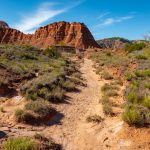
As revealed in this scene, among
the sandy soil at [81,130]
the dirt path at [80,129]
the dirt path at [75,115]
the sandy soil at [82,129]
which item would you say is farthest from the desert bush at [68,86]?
the sandy soil at [81,130]

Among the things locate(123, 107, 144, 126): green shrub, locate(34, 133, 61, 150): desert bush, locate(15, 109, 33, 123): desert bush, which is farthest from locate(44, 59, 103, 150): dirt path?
locate(123, 107, 144, 126): green shrub

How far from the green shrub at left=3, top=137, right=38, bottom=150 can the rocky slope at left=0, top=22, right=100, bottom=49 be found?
84417mm

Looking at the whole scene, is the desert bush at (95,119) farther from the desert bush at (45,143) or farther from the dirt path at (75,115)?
the desert bush at (45,143)

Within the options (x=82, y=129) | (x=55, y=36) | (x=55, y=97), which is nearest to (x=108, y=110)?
(x=82, y=129)

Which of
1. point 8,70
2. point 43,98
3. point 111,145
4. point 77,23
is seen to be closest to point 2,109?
point 43,98

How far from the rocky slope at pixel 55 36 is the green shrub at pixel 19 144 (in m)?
84.4

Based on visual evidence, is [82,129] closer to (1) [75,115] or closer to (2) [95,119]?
(2) [95,119]

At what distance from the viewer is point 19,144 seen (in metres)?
7.77

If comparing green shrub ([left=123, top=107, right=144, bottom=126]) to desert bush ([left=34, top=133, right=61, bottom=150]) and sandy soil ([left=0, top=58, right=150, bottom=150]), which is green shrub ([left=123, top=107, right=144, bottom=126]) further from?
desert bush ([left=34, top=133, right=61, bottom=150])

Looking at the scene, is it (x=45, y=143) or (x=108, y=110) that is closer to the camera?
(x=45, y=143)

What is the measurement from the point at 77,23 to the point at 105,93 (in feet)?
286

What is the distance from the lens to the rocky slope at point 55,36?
314ft

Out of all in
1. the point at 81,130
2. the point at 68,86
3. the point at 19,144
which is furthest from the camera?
the point at 68,86

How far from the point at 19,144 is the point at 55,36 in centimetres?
9144
